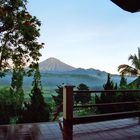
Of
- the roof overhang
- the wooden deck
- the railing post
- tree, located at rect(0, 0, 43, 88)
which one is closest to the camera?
the roof overhang

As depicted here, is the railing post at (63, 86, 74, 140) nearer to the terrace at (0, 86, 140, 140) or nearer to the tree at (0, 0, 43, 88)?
the terrace at (0, 86, 140, 140)

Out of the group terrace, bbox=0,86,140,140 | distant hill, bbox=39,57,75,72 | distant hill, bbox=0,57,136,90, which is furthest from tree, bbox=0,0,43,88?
distant hill, bbox=39,57,75,72

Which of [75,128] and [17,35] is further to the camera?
[17,35]

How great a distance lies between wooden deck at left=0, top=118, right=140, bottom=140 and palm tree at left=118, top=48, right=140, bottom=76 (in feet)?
48.4

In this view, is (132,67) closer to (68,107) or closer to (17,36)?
(17,36)

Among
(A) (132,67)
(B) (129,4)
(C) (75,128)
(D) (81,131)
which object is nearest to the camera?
(B) (129,4)

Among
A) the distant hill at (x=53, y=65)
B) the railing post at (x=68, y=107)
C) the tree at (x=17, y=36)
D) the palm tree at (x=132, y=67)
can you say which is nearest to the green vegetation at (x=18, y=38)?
the tree at (x=17, y=36)

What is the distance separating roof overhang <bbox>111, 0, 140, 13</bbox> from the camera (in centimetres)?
294

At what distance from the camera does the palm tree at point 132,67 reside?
22750 millimetres

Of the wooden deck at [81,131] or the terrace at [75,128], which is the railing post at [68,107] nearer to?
the terrace at [75,128]

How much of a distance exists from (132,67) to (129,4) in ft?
68.7

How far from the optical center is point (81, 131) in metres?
7.32

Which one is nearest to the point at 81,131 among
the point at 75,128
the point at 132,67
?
the point at 75,128

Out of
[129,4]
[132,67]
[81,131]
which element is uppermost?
[132,67]
